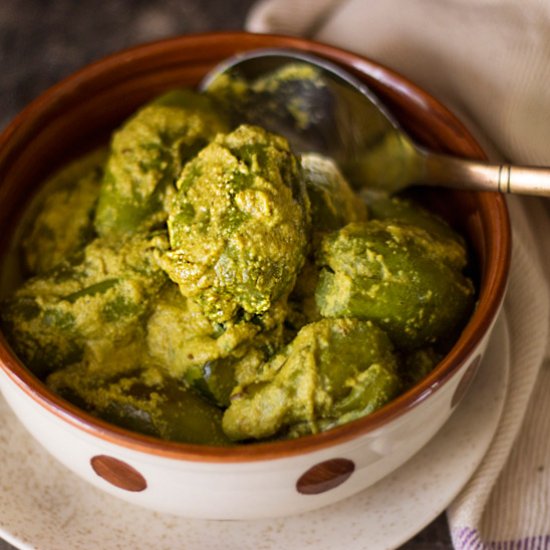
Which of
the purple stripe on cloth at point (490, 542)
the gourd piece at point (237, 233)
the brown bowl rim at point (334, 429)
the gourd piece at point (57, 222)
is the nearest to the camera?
the brown bowl rim at point (334, 429)

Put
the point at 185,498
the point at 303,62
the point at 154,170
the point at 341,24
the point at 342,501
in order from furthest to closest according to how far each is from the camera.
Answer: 1. the point at 341,24
2. the point at 303,62
3. the point at 154,170
4. the point at 342,501
5. the point at 185,498

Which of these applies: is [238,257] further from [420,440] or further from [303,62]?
[303,62]

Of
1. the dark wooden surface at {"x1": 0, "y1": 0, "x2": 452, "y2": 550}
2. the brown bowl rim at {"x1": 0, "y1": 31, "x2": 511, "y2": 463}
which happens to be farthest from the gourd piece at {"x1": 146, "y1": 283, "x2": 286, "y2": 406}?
the dark wooden surface at {"x1": 0, "y1": 0, "x2": 452, "y2": 550}

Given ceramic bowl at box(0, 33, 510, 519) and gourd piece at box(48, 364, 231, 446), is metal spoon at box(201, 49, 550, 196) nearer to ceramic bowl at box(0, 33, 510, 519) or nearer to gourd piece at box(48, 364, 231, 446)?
ceramic bowl at box(0, 33, 510, 519)

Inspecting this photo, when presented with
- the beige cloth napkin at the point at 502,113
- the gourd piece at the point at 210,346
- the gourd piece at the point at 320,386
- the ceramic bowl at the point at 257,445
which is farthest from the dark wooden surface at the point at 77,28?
the gourd piece at the point at 320,386

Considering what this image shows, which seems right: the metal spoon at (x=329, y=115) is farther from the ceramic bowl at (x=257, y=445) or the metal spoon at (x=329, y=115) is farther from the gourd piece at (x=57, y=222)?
the gourd piece at (x=57, y=222)

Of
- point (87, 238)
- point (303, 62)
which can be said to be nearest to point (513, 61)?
point (303, 62)

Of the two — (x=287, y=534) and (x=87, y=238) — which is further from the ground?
(x=87, y=238)
